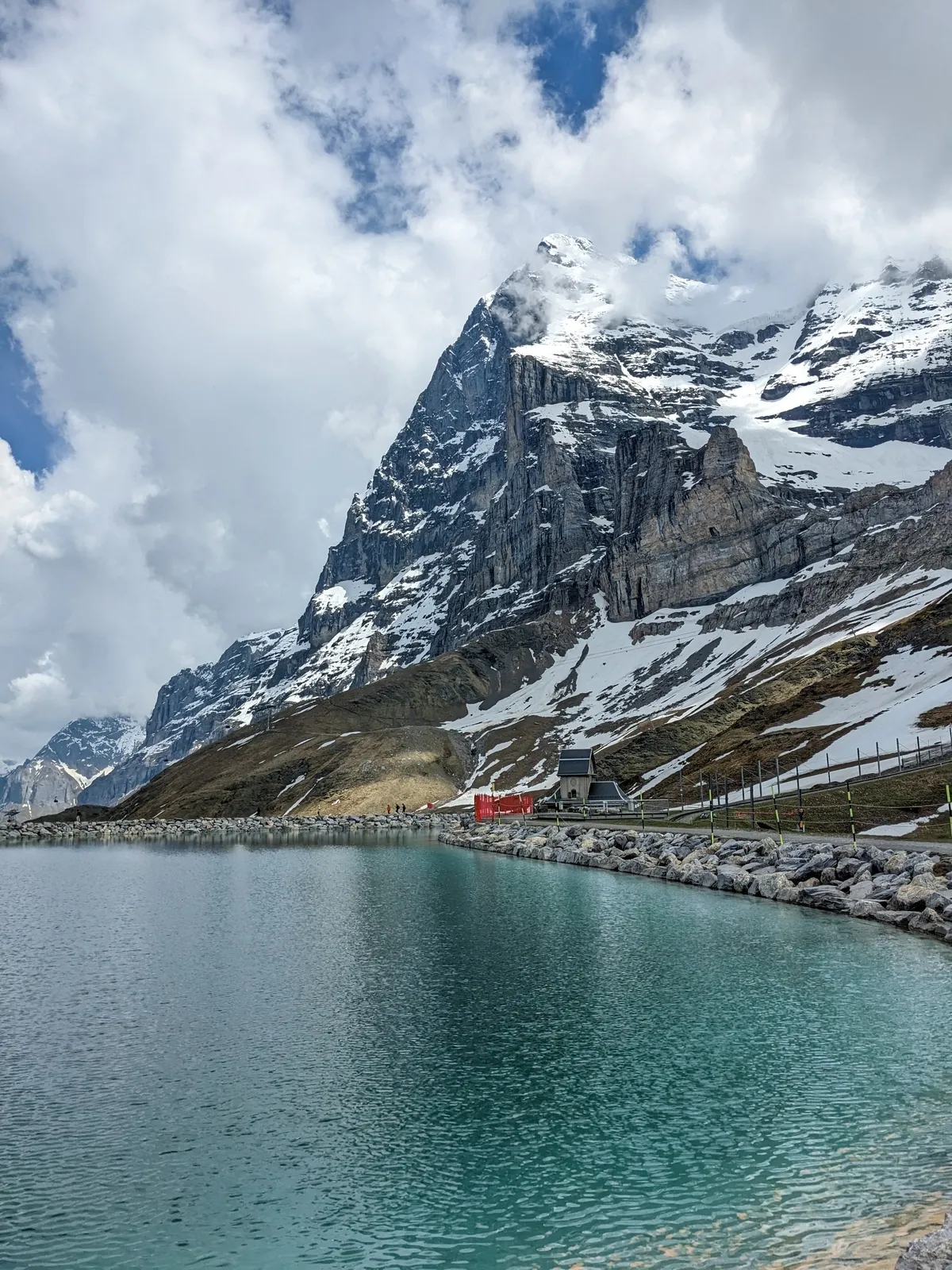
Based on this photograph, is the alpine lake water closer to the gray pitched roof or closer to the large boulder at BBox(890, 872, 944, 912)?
the large boulder at BBox(890, 872, 944, 912)

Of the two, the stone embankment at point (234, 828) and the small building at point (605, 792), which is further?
the stone embankment at point (234, 828)

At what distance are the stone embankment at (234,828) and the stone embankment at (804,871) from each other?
66.7m

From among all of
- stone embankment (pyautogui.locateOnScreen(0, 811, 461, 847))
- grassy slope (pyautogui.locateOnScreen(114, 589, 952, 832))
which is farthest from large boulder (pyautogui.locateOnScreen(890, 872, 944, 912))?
stone embankment (pyautogui.locateOnScreen(0, 811, 461, 847))

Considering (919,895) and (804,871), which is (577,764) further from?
(919,895)

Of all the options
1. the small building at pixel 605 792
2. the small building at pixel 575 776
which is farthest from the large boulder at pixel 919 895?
the small building at pixel 575 776

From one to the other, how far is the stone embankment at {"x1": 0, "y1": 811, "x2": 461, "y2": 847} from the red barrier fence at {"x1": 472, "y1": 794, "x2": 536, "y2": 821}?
493 cm

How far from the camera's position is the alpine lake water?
13.4 meters

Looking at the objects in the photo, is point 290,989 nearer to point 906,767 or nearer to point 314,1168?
point 314,1168

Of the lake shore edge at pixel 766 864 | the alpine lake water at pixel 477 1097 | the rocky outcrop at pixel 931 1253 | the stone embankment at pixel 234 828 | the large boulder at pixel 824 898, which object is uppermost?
the stone embankment at pixel 234 828

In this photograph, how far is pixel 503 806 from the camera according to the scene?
141250 millimetres

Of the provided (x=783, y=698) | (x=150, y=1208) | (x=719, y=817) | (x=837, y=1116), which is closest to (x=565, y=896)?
(x=719, y=817)

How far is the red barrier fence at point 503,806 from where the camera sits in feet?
439

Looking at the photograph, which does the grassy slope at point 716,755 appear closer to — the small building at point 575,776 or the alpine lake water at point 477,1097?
the small building at point 575,776

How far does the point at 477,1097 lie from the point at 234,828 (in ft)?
498
